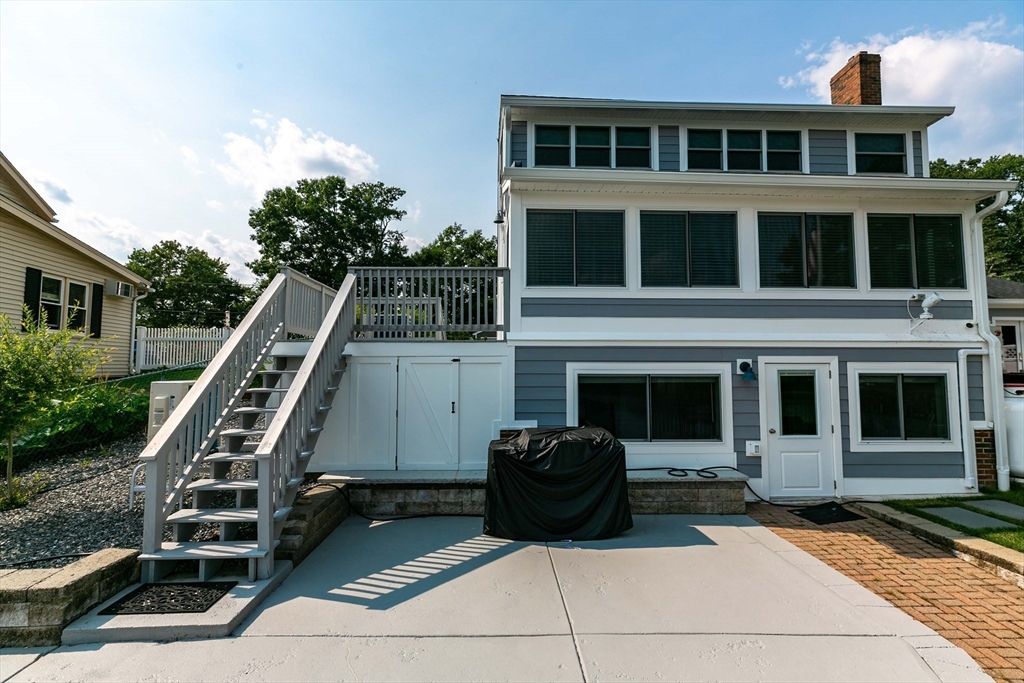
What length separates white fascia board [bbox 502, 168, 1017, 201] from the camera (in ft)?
20.7

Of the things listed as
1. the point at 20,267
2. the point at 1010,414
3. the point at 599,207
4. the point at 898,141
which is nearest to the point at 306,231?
the point at 20,267

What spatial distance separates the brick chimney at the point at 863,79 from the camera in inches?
339

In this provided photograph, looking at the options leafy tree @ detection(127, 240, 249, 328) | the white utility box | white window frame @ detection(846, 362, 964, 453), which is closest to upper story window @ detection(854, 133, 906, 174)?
white window frame @ detection(846, 362, 964, 453)

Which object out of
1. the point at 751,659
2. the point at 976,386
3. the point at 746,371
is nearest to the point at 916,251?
the point at 976,386

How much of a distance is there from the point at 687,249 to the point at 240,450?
6.06 metres

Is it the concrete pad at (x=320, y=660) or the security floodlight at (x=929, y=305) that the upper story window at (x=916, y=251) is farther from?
the concrete pad at (x=320, y=660)

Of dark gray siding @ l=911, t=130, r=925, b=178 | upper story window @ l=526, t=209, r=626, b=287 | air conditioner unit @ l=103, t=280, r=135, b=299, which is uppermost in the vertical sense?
dark gray siding @ l=911, t=130, r=925, b=178

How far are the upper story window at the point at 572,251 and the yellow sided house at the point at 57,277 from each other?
29.3 feet

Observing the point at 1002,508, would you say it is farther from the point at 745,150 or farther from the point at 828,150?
the point at 745,150

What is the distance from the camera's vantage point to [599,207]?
22.0ft

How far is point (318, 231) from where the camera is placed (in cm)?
2842

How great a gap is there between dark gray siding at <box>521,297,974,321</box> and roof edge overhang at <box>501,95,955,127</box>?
11.2 ft

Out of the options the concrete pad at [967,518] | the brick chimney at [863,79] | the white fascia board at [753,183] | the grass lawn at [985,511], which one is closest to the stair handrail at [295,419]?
the white fascia board at [753,183]

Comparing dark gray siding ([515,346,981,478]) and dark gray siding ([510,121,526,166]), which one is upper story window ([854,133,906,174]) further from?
dark gray siding ([510,121,526,166])
